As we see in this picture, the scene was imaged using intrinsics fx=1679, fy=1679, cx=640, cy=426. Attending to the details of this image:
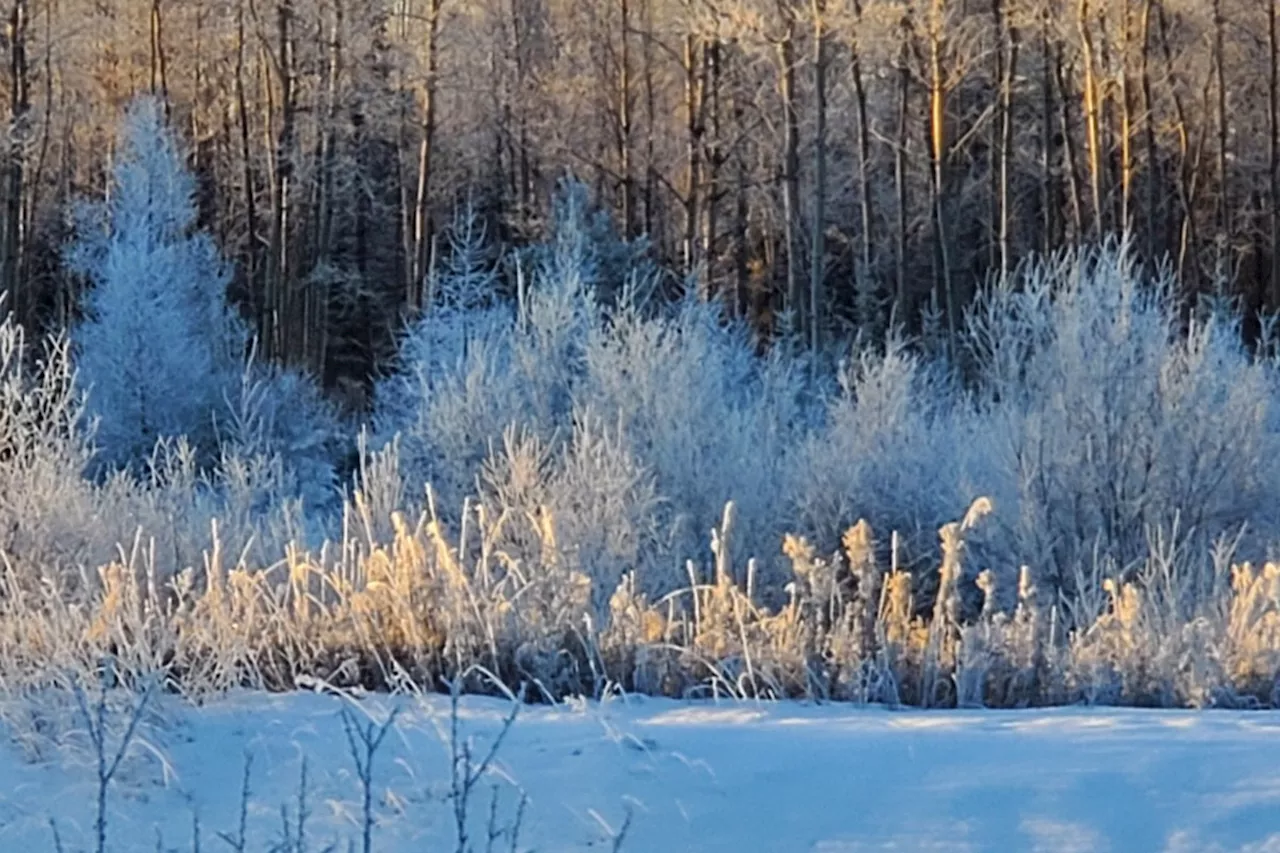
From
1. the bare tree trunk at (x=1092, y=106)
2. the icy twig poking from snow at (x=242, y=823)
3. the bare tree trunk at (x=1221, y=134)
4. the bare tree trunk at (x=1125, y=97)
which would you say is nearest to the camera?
the icy twig poking from snow at (x=242, y=823)

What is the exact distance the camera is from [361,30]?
101 ft

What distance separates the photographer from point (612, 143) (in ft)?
109

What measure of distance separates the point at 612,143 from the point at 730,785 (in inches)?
1169

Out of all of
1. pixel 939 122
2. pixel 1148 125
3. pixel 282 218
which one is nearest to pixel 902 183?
pixel 939 122

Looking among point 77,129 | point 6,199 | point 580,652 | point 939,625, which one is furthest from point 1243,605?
point 77,129

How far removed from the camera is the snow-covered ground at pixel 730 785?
402 centimetres

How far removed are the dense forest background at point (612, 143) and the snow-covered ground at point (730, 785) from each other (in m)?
21.7

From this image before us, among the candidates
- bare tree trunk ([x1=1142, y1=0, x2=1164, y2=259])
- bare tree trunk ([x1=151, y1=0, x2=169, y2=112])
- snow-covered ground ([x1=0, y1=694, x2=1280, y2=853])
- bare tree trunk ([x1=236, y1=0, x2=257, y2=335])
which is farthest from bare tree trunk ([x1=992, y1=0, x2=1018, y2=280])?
snow-covered ground ([x1=0, y1=694, x2=1280, y2=853])

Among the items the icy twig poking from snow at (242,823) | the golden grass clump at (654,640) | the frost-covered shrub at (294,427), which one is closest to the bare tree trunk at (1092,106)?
the frost-covered shrub at (294,427)

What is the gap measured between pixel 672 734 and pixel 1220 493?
30.7ft

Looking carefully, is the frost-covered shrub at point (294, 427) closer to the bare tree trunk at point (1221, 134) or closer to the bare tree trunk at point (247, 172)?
the bare tree trunk at point (247, 172)

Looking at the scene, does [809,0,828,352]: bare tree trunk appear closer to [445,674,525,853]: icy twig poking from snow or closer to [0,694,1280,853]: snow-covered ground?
[0,694,1280,853]: snow-covered ground

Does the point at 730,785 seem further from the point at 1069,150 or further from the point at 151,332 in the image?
the point at 1069,150

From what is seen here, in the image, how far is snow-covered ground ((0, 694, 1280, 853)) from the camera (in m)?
4.02
